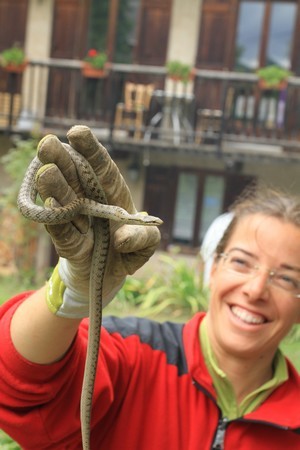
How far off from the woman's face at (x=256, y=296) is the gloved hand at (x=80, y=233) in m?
0.51

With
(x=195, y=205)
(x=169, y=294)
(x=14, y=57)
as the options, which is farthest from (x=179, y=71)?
(x=169, y=294)

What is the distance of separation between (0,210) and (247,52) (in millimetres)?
4958

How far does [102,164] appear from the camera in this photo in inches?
63.8

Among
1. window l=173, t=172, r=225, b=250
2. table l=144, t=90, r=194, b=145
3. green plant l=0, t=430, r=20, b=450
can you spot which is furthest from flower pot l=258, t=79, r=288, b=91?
green plant l=0, t=430, r=20, b=450

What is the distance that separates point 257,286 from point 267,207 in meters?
0.31

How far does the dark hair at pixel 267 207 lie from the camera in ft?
7.33

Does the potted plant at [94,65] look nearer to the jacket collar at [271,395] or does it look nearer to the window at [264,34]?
the window at [264,34]

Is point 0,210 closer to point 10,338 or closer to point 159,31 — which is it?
point 159,31

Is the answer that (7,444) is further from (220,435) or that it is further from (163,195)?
(163,195)

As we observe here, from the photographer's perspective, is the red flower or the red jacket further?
the red flower

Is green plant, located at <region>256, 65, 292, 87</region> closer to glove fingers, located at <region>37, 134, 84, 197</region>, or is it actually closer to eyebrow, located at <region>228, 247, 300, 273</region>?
eyebrow, located at <region>228, 247, 300, 273</region>

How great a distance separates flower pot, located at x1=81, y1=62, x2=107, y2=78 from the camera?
10945mm

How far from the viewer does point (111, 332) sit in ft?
7.18

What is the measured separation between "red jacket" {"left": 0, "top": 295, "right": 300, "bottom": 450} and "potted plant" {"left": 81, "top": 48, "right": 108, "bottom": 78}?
9.12m
